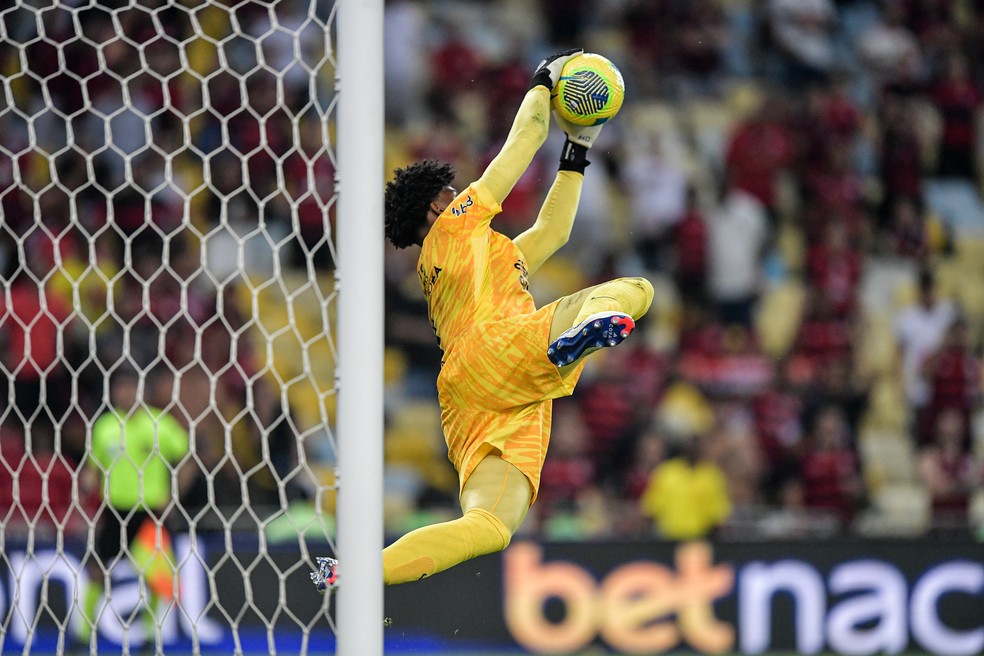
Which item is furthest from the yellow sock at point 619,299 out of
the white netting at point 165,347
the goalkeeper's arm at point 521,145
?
the white netting at point 165,347

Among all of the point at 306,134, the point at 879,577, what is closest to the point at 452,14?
the point at 306,134

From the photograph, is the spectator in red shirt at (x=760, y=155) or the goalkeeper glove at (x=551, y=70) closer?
the goalkeeper glove at (x=551, y=70)

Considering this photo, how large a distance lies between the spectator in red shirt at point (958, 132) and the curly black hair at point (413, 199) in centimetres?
794

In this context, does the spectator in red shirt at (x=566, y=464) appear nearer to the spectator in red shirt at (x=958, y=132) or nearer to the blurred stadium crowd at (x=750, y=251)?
the blurred stadium crowd at (x=750, y=251)

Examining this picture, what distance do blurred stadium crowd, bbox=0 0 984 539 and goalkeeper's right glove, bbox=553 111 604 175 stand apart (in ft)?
10.9

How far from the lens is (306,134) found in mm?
9273

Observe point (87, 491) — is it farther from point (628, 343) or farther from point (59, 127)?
point (628, 343)

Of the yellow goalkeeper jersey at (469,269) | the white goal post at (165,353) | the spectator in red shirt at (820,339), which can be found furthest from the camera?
the spectator in red shirt at (820,339)

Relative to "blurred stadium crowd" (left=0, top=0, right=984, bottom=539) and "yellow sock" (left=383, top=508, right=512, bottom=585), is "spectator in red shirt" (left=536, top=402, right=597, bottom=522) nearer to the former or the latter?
"blurred stadium crowd" (left=0, top=0, right=984, bottom=539)

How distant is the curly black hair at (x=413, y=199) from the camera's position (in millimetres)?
4297

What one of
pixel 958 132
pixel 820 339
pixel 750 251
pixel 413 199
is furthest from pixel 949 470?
pixel 413 199

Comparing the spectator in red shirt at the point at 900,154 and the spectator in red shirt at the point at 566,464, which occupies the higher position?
the spectator in red shirt at the point at 900,154

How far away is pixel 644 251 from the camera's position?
34.0ft

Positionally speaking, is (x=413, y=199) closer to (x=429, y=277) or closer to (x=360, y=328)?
(x=429, y=277)
